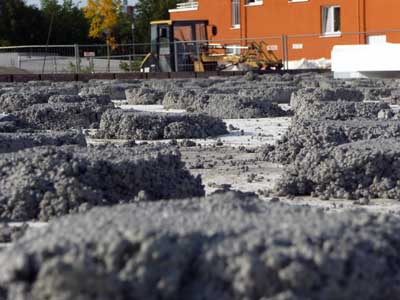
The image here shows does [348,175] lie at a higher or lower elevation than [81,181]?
lower

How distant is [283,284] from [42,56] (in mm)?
36037

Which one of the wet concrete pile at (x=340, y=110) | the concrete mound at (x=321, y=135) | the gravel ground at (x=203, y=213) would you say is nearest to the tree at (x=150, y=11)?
the wet concrete pile at (x=340, y=110)

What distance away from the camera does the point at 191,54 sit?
3584cm

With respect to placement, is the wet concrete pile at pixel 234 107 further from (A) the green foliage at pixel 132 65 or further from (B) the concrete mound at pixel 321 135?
(A) the green foliage at pixel 132 65

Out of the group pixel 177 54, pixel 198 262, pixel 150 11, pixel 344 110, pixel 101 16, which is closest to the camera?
pixel 198 262

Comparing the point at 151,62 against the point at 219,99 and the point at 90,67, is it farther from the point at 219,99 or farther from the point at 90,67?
the point at 219,99

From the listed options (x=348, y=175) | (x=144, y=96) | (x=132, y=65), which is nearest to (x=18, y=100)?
(x=144, y=96)

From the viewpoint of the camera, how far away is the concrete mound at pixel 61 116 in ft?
40.1

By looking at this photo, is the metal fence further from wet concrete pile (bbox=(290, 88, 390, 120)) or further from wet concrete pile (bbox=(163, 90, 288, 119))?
wet concrete pile (bbox=(290, 88, 390, 120))

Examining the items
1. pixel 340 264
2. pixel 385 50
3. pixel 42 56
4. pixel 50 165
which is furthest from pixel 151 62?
pixel 340 264

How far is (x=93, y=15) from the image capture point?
5691 centimetres

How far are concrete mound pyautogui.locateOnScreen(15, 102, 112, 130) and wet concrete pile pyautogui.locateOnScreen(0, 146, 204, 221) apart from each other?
639cm

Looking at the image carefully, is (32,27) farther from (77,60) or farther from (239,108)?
(239,108)

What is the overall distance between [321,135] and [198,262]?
5.05 metres
